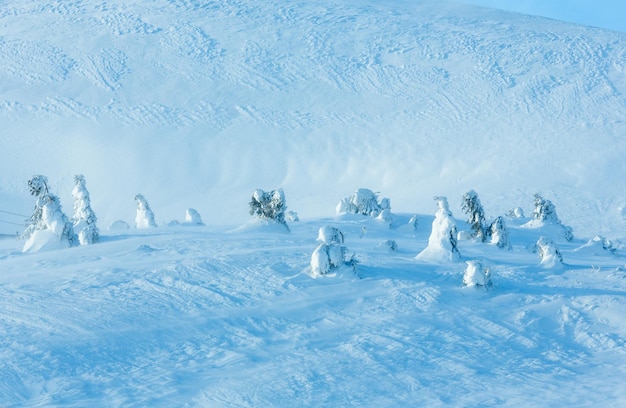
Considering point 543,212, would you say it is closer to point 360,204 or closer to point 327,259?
point 360,204

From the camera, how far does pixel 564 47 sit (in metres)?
55.0

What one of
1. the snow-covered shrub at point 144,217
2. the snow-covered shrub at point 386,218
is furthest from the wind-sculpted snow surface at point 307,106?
the snow-covered shrub at point 144,217

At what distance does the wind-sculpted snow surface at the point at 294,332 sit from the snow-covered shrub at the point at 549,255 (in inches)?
17.0

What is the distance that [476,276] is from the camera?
11562 millimetres

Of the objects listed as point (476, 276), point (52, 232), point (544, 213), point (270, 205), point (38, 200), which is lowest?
point (476, 276)

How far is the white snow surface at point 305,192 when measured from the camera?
8.84 meters

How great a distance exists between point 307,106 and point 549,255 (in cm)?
3718

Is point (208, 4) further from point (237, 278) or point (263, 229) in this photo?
point (237, 278)

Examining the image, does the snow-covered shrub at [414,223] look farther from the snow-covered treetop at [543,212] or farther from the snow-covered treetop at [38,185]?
the snow-covered treetop at [38,185]

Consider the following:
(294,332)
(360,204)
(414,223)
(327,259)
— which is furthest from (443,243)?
(360,204)

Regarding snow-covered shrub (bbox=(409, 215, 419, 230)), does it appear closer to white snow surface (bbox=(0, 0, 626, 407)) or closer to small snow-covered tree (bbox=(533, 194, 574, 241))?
Result: white snow surface (bbox=(0, 0, 626, 407))

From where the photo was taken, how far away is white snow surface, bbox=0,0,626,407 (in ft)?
29.0

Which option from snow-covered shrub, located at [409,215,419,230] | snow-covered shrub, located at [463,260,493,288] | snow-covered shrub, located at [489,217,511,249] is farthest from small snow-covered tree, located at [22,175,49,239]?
snow-covered shrub, located at [489,217,511,249]

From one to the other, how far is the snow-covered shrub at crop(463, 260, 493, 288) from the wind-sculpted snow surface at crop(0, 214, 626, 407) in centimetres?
16
